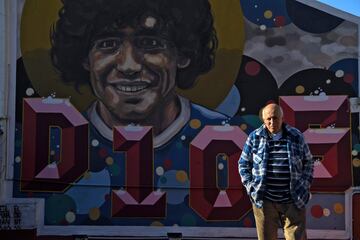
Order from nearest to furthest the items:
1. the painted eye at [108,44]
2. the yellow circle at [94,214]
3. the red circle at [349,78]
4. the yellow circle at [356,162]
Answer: the yellow circle at [356,162] < the red circle at [349,78] < the yellow circle at [94,214] < the painted eye at [108,44]

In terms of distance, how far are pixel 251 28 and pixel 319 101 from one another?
1.21m

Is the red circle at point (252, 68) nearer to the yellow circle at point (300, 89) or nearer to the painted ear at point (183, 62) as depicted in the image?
the yellow circle at point (300, 89)

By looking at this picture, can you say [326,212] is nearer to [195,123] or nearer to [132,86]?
[195,123]

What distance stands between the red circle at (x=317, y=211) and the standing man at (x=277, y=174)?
1.90 meters

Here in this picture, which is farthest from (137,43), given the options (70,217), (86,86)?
(70,217)

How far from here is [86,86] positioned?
742 cm

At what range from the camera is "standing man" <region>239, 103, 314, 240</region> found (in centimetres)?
505

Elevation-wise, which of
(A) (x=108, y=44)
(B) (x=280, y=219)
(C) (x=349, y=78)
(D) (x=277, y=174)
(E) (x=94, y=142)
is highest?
(A) (x=108, y=44)

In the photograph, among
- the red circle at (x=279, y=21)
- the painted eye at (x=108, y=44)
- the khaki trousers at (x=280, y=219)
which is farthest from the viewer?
the painted eye at (x=108, y=44)

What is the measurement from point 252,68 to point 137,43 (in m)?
1.46

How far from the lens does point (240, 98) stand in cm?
723

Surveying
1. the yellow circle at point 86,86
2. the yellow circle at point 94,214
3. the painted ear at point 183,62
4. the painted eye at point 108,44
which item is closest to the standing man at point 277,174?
the yellow circle at point 86,86

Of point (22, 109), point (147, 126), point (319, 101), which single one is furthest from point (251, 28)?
point (22, 109)

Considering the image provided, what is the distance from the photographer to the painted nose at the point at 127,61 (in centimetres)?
738
